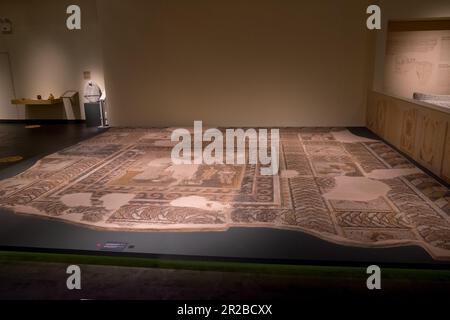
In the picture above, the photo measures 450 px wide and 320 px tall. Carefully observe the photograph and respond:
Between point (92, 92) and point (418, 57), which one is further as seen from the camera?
point (92, 92)

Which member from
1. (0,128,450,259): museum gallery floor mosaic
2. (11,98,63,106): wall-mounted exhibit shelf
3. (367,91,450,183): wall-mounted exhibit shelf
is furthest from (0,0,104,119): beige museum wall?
(367,91,450,183): wall-mounted exhibit shelf

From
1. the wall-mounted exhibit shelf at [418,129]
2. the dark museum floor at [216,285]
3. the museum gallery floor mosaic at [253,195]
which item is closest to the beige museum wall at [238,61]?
the wall-mounted exhibit shelf at [418,129]

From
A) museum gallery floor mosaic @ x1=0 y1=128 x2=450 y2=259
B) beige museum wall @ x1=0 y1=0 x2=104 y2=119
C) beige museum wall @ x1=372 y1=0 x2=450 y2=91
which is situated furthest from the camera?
beige museum wall @ x1=0 y1=0 x2=104 y2=119

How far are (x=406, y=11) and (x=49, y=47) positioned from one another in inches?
302

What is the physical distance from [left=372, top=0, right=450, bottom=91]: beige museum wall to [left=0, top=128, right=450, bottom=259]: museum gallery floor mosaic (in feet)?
7.64

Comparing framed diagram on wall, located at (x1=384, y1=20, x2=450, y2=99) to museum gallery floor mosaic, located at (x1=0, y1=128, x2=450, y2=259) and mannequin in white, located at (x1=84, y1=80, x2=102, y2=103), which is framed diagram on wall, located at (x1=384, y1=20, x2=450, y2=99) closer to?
museum gallery floor mosaic, located at (x1=0, y1=128, x2=450, y2=259)

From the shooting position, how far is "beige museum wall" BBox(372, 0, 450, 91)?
22.0ft

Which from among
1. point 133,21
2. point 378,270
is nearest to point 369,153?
point 378,270

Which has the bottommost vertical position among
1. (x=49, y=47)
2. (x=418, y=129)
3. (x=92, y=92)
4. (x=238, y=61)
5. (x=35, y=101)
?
A: (x=418, y=129)

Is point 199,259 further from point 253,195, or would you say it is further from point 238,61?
point 238,61

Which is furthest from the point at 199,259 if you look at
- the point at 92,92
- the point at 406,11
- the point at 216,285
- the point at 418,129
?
the point at 92,92

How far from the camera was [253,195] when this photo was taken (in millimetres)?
4203

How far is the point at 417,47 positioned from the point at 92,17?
23.0ft

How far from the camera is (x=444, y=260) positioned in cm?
277
